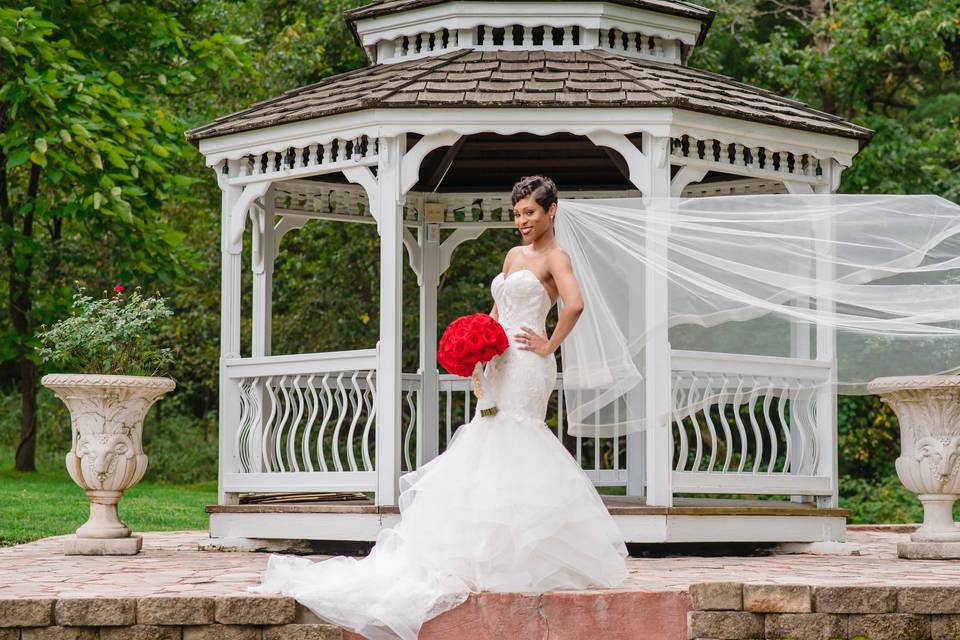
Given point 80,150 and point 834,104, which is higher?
point 834,104

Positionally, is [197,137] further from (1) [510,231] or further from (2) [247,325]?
(2) [247,325]

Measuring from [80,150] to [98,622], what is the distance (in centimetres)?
818

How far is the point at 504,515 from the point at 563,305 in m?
1.09

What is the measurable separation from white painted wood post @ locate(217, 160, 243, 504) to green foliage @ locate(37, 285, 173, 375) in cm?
81

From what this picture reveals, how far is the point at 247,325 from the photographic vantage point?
67.3 feet

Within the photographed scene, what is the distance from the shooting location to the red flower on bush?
6.25 m

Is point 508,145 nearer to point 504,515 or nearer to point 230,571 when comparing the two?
point 230,571

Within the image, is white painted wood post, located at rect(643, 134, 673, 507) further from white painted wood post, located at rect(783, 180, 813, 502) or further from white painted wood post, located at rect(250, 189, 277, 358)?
white painted wood post, located at rect(250, 189, 277, 358)

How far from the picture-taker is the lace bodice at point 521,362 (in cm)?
646

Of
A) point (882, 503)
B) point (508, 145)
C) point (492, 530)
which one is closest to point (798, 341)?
point (508, 145)

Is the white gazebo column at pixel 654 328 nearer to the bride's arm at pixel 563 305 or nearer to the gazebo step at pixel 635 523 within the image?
the gazebo step at pixel 635 523

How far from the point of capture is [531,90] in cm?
874

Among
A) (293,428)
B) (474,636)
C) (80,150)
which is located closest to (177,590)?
(474,636)

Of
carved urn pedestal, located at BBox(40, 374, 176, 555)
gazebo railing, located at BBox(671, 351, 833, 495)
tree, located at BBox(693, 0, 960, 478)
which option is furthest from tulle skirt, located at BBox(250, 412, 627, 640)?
tree, located at BBox(693, 0, 960, 478)
